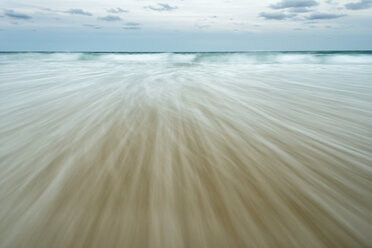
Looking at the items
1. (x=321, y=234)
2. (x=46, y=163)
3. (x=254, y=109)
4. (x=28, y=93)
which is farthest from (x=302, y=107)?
(x=28, y=93)

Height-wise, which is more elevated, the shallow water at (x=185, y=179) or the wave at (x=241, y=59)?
the shallow water at (x=185, y=179)

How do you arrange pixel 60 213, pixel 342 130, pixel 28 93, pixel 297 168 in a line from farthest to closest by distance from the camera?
pixel 28 93 < pixel 342 130 < pixel 297 168 < pixel 60 213

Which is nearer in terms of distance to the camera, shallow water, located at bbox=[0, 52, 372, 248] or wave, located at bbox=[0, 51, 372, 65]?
shallow water, located at bbox=[0, 52, 372, 248]

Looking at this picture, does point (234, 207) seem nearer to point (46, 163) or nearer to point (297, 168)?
point (297, 168)

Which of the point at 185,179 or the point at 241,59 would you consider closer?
the point at 185,179

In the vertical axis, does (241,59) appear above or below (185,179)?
below

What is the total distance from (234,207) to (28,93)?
437cm

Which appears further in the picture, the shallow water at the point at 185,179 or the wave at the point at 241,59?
the wave at the point at 241,59

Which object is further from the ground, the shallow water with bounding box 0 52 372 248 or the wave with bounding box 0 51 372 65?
the shallow water with bounding box 0 52 372 248

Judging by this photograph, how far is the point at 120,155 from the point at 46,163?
488 mm

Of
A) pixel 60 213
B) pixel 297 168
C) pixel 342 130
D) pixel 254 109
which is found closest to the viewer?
pixel 60 213

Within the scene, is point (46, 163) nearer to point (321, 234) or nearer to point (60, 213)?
point (60, 213)

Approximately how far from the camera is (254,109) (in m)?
2.93

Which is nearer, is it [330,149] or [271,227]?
[271,227]
